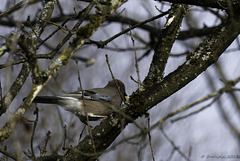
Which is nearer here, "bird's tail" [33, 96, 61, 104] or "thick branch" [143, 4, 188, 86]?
"thick branch" [143, 4, 188, 86]

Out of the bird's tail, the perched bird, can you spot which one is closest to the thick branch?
the perched bird

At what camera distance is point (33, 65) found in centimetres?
281

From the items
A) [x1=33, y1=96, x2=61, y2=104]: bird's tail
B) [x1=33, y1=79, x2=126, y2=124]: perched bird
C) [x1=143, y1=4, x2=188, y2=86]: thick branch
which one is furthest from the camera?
[x1=33, y1=79, x2=126, y2=124]: perched bird

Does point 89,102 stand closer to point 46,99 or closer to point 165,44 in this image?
point 46,99

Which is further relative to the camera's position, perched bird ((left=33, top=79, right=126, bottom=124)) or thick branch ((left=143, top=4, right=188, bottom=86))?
perched bird ((left=33, top=79, right=126, bottom=124))

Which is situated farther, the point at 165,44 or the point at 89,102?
the point at 89,102

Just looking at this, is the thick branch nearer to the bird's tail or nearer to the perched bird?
the perched bird

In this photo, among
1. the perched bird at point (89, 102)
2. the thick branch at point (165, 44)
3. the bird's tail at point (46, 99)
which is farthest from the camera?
the perched bird at point (89, 102)

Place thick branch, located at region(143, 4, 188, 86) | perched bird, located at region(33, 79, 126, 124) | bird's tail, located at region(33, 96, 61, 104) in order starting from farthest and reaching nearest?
perched bird, located at region(33, 79, 126, 124)
bird's tail, located at region(33, 96, 61, 104)
thick branch, located at region(143, 4, 188, 86)

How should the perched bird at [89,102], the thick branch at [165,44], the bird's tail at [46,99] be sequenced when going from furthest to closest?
1. the perched bird at [89,102]
2. the bird's tail at [46,99]
3. the thick branch at [165,44]

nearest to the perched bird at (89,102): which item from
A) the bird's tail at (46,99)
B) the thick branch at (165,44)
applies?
the bird's tail at (46,99)

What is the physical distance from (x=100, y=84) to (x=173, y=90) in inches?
253

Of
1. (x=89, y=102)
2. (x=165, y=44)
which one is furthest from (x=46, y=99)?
(x=165, y=44)

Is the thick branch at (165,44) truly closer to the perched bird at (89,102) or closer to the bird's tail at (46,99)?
the perched bird at (89,102)
